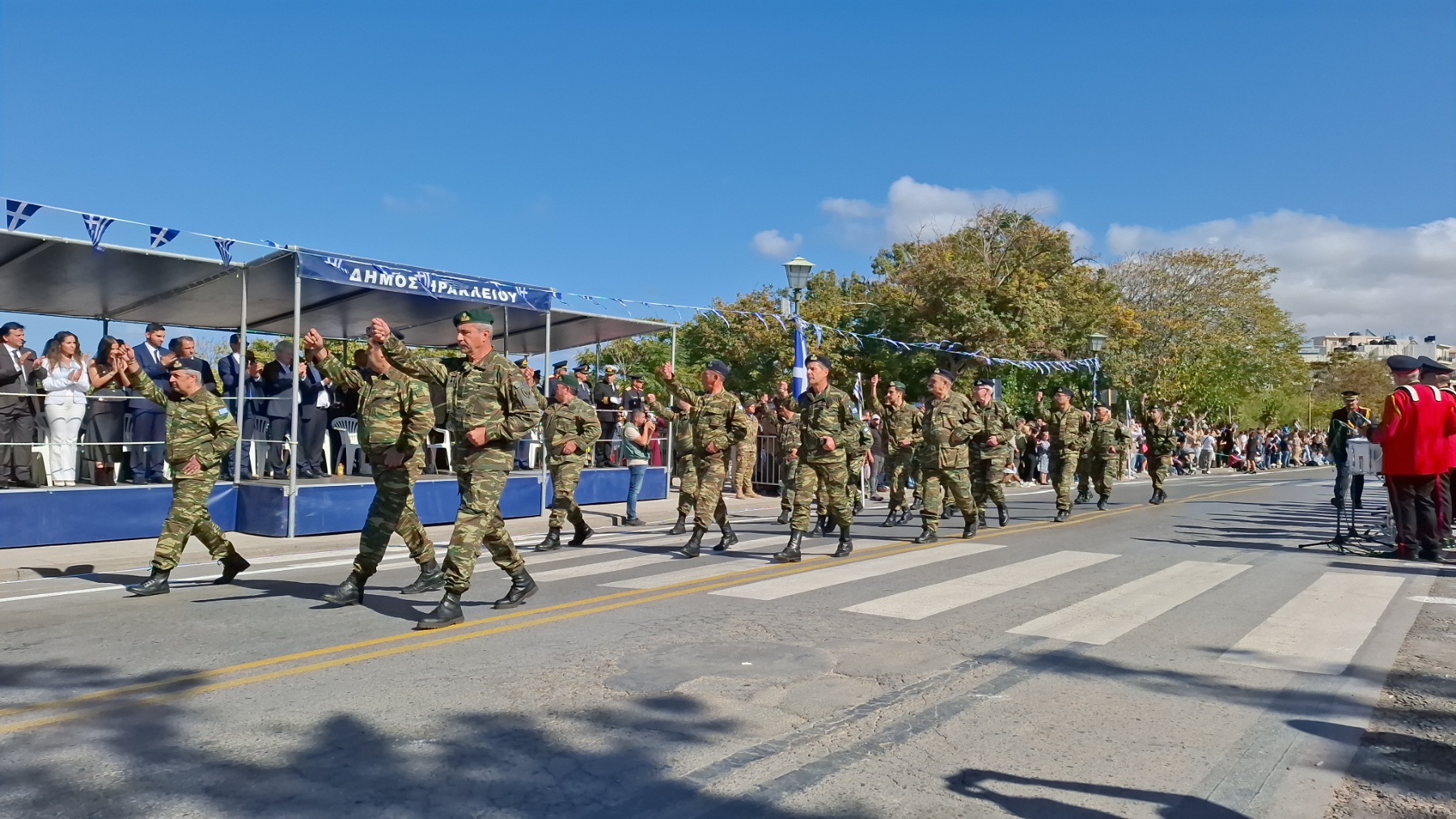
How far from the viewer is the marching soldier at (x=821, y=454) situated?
33.5 ft

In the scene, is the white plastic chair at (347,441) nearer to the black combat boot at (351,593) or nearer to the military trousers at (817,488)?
the military trousers at (817,488)

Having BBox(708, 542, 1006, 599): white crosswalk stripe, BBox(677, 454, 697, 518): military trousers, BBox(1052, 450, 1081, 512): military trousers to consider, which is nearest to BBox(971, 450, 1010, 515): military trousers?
BBox(1052, 450, 1081, 512): military trousers

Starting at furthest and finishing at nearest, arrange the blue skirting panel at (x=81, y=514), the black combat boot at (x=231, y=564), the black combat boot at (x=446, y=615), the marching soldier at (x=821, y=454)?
1. the blue skirting panel at (x=81, y=514)
2. the marching soldier at (x=821, y=454)
3. the black combat boot at (x=231, y=564)
4. the black combat boot at (x=446, y=615)

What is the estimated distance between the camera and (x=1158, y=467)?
66.0 ft

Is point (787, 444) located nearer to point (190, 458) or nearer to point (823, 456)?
point (823, 456)

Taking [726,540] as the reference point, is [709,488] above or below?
above

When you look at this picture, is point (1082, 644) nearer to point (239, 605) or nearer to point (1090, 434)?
point (239, 605)

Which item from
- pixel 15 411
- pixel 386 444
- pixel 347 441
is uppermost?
pixel 15 411

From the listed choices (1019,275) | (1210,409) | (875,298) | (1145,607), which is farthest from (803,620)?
(1210,409)

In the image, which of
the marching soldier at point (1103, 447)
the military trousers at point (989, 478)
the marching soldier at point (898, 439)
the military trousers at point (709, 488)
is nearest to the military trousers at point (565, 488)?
the military trousers at point (709, 488)

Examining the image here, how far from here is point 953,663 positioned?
19.0 feet

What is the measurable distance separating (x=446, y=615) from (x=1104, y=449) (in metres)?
14.2

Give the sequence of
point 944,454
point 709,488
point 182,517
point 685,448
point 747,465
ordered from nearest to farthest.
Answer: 1. point 182,517
2. point 709,488
3. point 685,448
4. point 944,454
5. point 747,465

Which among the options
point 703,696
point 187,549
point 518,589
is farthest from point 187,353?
point 703,696
